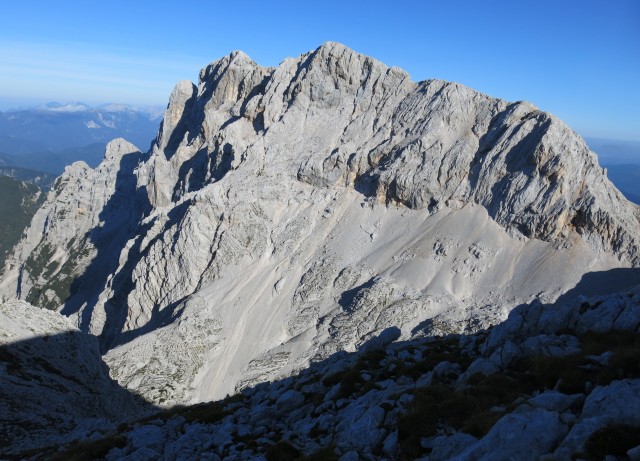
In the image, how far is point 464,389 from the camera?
1898 centimetres

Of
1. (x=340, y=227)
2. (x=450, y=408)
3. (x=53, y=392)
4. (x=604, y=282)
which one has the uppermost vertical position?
(x=604, y=282)

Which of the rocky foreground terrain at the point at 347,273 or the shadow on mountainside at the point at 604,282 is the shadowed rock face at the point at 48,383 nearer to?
the rocky foreground terrain at the point at 347,273

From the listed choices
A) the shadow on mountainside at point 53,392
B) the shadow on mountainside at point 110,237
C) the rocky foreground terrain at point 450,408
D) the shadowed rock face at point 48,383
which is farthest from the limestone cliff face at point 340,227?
the rocky foreground terrain at point 450,408

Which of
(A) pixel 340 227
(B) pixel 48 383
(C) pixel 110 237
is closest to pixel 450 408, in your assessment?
(B) pixel 48 383

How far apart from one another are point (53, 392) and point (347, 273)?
69.2 metres

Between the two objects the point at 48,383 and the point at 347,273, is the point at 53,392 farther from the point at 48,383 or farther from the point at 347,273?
the point at 347,273

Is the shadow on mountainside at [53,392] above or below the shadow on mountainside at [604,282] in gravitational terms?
below

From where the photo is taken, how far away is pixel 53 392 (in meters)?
35.3

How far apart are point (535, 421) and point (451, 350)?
16035mm

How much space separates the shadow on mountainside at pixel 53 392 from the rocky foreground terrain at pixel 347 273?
470mm

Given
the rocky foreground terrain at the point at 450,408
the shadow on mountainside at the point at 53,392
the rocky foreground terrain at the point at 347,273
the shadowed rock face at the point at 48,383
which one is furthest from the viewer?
the shadowed rock face at the point at 48,383

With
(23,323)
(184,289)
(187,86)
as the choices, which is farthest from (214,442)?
(187,86)

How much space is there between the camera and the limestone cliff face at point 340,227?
8475 centimetres

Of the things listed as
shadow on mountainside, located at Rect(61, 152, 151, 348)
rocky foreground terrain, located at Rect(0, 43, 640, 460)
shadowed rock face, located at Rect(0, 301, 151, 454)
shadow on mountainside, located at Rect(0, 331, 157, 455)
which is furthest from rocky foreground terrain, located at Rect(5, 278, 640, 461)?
shadow on mountainside, located at Rect(61, 152, 151, 348)
